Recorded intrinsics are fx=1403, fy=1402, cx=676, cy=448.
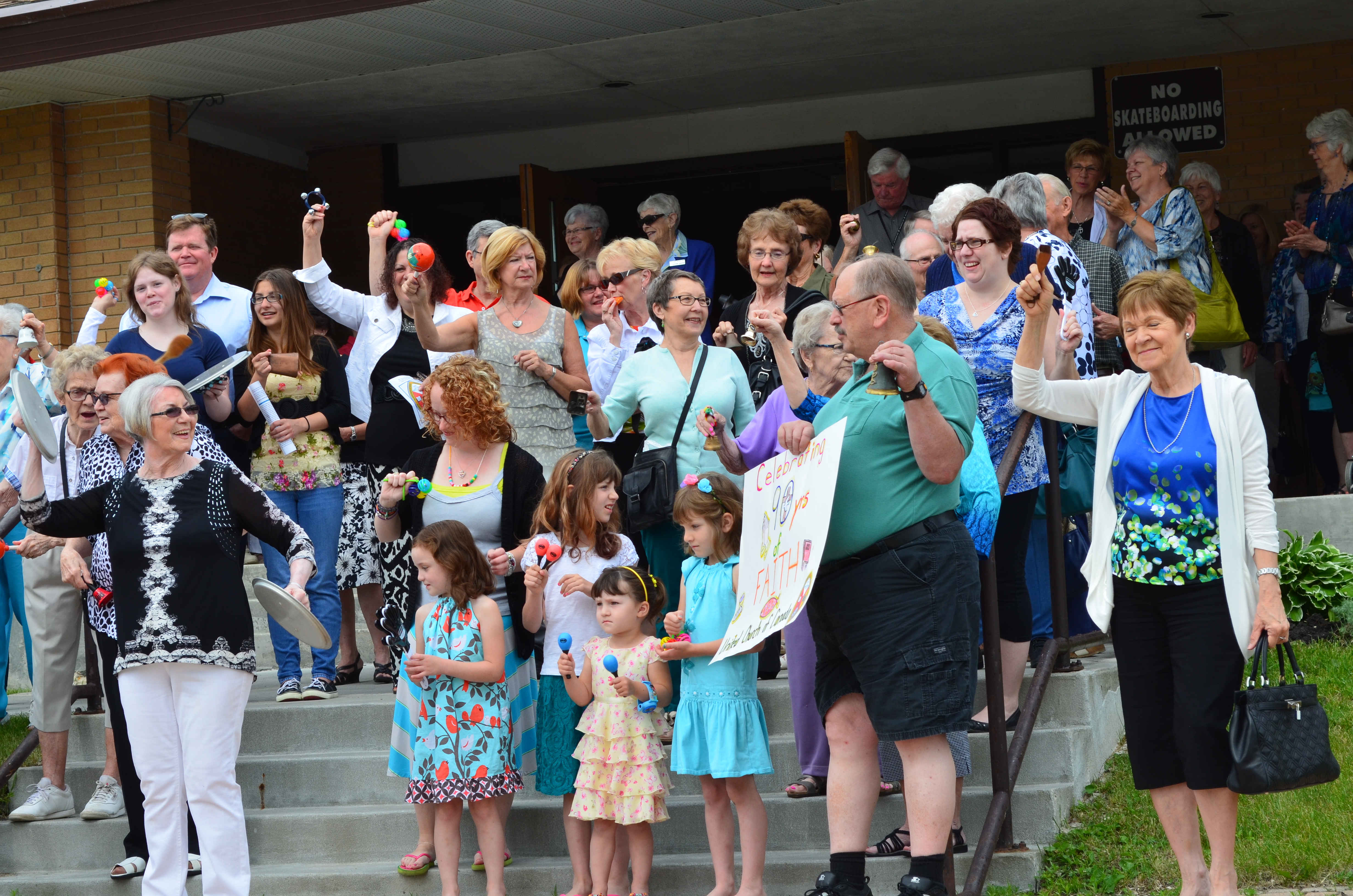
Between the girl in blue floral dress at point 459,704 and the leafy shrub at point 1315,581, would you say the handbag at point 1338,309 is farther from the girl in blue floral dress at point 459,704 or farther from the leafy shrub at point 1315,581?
the girl in blue floral dress at point 459,704

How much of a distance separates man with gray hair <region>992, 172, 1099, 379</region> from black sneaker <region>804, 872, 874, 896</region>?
1.92 meters

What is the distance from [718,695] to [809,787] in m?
0.57

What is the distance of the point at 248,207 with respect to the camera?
11.9 m

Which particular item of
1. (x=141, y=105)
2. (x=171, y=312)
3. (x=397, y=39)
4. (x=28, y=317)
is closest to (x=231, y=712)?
(x=171, y=312)

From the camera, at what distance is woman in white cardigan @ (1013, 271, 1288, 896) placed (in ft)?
12.8

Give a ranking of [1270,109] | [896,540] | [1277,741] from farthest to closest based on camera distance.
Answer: [1270,109], [896,540], [1277,741]

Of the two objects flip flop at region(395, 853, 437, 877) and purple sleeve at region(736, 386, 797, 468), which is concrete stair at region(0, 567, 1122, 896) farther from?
purple sleeve at region(736, 386, 797, 468)

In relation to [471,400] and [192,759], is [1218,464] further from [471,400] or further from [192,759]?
[192,759]

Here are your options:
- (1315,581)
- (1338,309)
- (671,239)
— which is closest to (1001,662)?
(1315,581)

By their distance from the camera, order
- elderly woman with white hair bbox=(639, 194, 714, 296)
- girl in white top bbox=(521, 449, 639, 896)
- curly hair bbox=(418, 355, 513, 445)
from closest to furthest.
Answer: girl in white top bbox=(521, 449, 639, 896) → curly hair bbox=(418, 355, 513, 445) → elderly woman with white hair bbox=(639, 194, 714, 296)

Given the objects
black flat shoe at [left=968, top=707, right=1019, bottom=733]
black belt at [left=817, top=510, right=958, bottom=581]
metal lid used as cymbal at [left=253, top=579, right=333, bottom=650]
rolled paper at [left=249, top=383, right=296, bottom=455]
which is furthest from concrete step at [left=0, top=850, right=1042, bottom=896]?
rolled paper at [left=249, top=383, right=296, bottom=455]

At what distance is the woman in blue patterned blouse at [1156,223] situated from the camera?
7.11 metres

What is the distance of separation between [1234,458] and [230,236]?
31.9 ft

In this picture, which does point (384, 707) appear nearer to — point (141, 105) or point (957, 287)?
point (957, 287)
